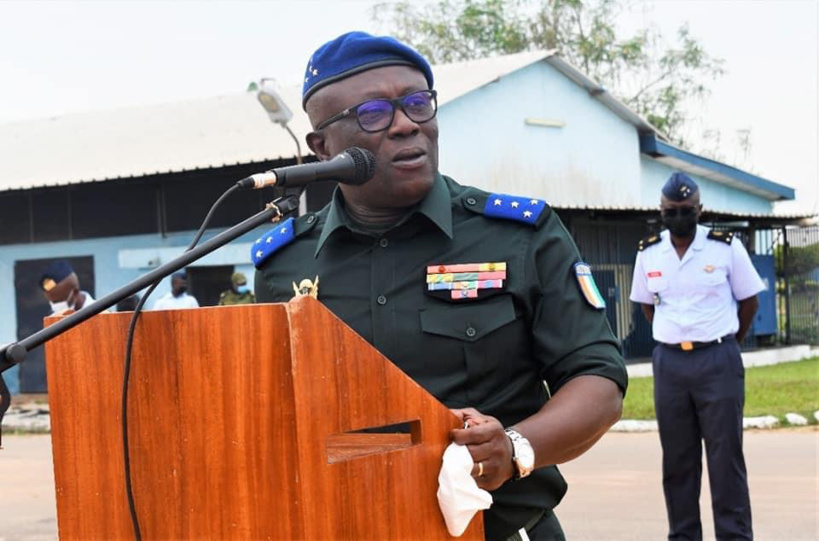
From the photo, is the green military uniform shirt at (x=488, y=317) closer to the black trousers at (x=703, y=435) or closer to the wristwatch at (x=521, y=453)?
the wristwatch at (x=521, y=453)

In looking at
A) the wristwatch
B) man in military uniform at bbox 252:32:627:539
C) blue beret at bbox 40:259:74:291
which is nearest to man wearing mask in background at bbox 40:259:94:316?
blue beret at bbox 40:259:74:291

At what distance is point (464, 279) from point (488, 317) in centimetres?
9

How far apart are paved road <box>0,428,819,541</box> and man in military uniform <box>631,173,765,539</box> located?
3.07 ft

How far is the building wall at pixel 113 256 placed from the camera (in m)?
16.1

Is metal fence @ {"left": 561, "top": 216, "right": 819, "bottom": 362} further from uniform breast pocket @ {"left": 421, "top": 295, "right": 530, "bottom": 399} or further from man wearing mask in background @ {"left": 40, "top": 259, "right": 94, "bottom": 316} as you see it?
uniform breast pocket @ {"left": 421, "top": 295, "right": 530, "bottom": 399}

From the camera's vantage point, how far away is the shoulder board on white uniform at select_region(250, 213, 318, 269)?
242 centimetres

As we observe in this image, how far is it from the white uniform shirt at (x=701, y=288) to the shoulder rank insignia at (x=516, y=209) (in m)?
3.67

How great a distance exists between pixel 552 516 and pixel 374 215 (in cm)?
72

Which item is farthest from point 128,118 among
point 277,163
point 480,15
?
point 480,15

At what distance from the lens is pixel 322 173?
6.21 ft

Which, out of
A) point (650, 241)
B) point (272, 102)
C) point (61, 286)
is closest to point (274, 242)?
point (650, 241)

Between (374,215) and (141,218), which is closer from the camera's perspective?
(374,215)

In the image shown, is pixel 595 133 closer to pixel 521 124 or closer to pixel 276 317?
pixel 521 124

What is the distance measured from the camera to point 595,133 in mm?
21109
